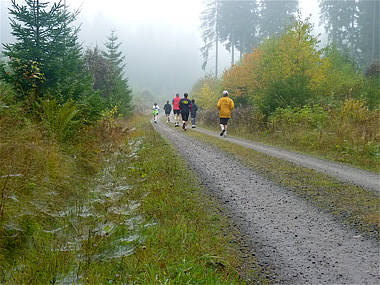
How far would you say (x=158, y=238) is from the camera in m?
3.48

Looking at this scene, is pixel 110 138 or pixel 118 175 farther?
pixel 110 138

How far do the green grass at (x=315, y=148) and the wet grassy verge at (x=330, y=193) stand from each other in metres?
2.45

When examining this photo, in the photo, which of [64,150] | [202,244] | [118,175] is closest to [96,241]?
[202,244]

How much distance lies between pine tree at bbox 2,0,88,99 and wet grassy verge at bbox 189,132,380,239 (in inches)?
225

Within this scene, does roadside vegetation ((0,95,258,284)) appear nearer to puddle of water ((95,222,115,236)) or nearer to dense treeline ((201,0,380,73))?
puddle of water ((95,222,115,236))

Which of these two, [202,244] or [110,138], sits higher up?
[110,138]

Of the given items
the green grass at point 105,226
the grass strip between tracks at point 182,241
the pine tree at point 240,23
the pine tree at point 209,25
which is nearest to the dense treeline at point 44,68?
the green grass at point 105,226

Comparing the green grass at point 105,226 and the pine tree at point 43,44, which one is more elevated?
the pine tree at point 43,44

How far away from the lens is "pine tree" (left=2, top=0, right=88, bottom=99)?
7848 mm

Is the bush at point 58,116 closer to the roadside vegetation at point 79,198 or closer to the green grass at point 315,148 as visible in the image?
the roadside vegetation at point 79,198

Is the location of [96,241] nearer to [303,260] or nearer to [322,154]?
[303,260]

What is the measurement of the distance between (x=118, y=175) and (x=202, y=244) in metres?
3.74

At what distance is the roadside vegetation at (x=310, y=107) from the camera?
1051 cm

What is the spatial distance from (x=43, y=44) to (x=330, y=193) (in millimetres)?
8001
